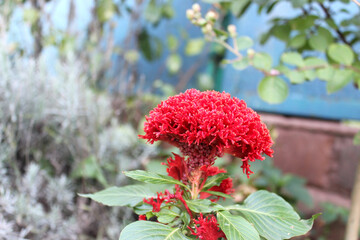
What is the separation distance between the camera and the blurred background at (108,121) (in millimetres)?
1475

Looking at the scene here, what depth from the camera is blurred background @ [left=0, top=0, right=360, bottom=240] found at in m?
1.47

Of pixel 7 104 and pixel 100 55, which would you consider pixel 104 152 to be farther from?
pixel 100 55

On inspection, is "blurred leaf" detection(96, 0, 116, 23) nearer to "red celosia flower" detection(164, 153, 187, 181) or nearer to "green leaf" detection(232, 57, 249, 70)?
"green leaf" detection(232, 57, 249, 70)

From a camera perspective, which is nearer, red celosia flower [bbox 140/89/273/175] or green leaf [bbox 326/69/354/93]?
red celosia flower [bbox 140/89/273/175]

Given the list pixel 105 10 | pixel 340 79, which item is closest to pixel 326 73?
pixel 340 79

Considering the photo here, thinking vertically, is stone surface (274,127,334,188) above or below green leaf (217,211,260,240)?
below

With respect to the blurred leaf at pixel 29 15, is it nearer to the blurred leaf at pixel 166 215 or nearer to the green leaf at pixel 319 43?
the green leaf at pixel 319 43

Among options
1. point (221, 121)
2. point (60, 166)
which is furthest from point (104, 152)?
point (221, 121)

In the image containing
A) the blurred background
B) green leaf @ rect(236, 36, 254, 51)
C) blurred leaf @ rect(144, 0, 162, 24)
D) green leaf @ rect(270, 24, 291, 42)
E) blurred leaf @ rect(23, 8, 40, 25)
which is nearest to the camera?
green leaf @ rect(236, 36, 254, 51)

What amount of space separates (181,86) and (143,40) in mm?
602

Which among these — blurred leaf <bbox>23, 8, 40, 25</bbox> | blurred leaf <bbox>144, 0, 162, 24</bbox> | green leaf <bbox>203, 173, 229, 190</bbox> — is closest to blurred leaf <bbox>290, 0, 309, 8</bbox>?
green leaf <bbox>203, 173, 229, 190</bbox>

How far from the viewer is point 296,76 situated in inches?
42.8

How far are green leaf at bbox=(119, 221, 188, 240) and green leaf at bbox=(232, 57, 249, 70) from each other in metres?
0.68

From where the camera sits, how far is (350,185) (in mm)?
2051
